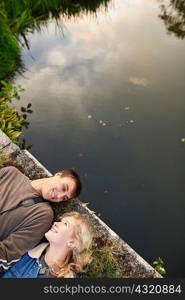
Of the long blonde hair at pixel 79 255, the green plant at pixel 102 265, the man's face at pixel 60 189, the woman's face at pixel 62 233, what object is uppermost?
the man's face at pixel 60 189

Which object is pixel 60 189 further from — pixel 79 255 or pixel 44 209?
pixel 79 255

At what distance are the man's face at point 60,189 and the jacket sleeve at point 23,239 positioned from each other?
0.15 metres

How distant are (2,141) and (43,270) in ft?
4.86

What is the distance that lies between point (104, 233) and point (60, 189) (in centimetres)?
50

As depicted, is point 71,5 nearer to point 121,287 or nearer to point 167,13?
point 167,13

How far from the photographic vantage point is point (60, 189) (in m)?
2.92

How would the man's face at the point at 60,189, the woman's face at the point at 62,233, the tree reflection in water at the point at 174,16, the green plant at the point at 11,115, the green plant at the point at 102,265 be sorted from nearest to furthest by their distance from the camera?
the woman's face at the point at 62,233
the green plant at the point at 102,265
the man's face at the point at 60,189
the green plant at the point at 11,115
the tree reflection in water at the point at 174,16

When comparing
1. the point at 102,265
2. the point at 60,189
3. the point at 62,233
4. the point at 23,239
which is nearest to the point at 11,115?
the point at 60,189

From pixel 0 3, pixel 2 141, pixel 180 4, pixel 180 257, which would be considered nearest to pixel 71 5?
pixel 0 3

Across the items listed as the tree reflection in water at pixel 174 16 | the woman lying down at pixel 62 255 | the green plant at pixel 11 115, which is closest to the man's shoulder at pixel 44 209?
the woman lying down at pixel 62 255

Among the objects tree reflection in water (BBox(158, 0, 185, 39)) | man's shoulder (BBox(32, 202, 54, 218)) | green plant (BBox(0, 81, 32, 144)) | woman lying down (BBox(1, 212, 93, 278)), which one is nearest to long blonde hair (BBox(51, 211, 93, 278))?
woman lying down (BBox(1, 212, 93, 278))

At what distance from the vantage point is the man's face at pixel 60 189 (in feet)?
9.58

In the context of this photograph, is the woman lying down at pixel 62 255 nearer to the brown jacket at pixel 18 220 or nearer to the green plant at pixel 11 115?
the brown jacket at pixel 18 220

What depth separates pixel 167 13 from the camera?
24.5 ft
